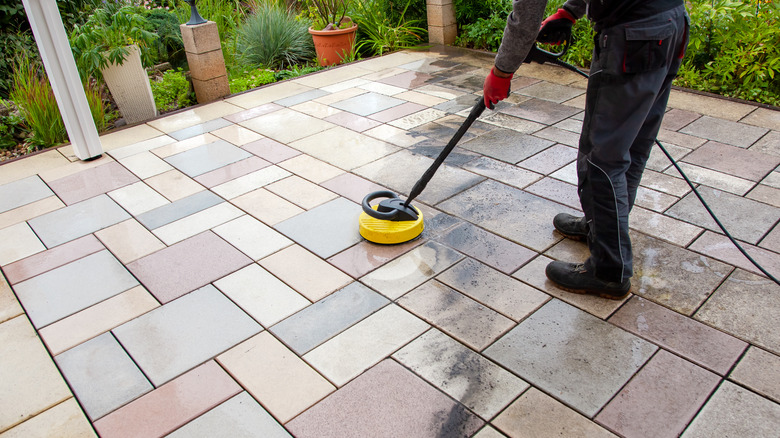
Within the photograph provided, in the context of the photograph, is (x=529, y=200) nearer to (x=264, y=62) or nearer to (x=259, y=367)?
(x=259, y=367)

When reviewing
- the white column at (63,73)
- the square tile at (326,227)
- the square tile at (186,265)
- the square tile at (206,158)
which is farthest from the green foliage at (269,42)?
the square tile at (186,265)

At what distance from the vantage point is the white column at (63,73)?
3488 millimetres

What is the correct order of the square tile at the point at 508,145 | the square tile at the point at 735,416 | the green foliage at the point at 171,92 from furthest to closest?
the green foliage at the point at 171,92 → the square tile at the point at 508,145 → the square tile at the point at 735,416

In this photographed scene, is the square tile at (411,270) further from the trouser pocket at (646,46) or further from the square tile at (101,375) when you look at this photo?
the trouser pocket at (646,46)

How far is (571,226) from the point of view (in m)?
2.81

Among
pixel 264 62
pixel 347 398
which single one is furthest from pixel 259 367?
pixel 264 62

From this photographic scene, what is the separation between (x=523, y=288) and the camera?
2516 mm

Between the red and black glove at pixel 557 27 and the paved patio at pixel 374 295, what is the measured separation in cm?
94

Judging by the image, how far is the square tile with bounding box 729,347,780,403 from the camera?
1.96 metres

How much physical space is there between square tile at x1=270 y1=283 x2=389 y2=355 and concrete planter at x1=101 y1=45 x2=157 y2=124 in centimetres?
305

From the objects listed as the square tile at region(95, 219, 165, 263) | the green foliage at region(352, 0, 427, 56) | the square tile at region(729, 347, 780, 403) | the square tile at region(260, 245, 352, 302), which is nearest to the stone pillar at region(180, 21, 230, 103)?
the green foliage at region(352, 0, 427, 56)

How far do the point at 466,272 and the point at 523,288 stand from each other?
0.89ft

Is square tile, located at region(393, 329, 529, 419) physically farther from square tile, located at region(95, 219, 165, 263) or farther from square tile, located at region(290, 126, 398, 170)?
square tile, located at region(290, 126, 398, 170)

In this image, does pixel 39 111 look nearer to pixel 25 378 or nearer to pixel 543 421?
pixel 25 378
